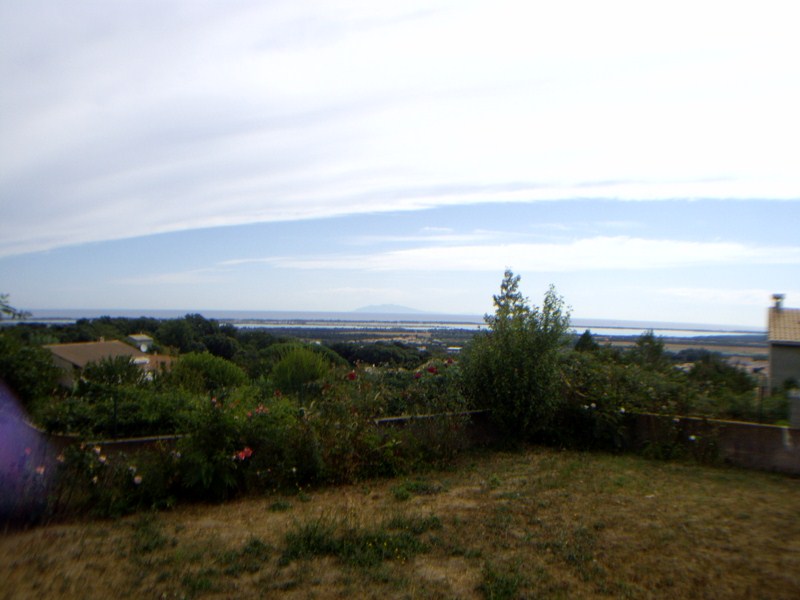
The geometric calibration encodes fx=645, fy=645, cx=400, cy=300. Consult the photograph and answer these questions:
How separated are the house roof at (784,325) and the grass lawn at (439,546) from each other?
49.3 feet

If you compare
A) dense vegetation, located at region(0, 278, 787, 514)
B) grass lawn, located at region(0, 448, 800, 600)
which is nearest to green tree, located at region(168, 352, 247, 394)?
dense vegetation, located at region(0, 278, 787, 514)

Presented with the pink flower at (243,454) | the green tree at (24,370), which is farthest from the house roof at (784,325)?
the green tree at (24,370)

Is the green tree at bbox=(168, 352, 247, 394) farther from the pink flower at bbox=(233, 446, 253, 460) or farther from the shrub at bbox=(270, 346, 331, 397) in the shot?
the pink flower at bbox=(233, 446, 253, 460)

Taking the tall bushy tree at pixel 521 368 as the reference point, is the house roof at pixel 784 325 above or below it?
above

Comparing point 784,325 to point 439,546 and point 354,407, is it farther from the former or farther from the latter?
point 439,546

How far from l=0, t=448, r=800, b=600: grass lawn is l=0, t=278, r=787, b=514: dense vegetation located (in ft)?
1.34

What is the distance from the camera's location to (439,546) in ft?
16.4

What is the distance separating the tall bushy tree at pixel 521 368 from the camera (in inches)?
364

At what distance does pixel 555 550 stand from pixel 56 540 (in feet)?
12.6

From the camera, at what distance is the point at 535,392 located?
9250 mm

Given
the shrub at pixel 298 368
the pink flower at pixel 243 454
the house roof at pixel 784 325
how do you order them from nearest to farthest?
1. the pink flower at pixel 243 454
2. the shrub at pixel 298 368
3. the house roof at pixel 784 325

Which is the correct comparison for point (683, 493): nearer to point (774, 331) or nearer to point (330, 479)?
point (330, 479)

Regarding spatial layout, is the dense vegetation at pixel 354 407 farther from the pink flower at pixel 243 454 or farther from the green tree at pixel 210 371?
the green tree at pixel 210 371

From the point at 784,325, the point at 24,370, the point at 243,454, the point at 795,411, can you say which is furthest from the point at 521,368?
the point at 784,325
